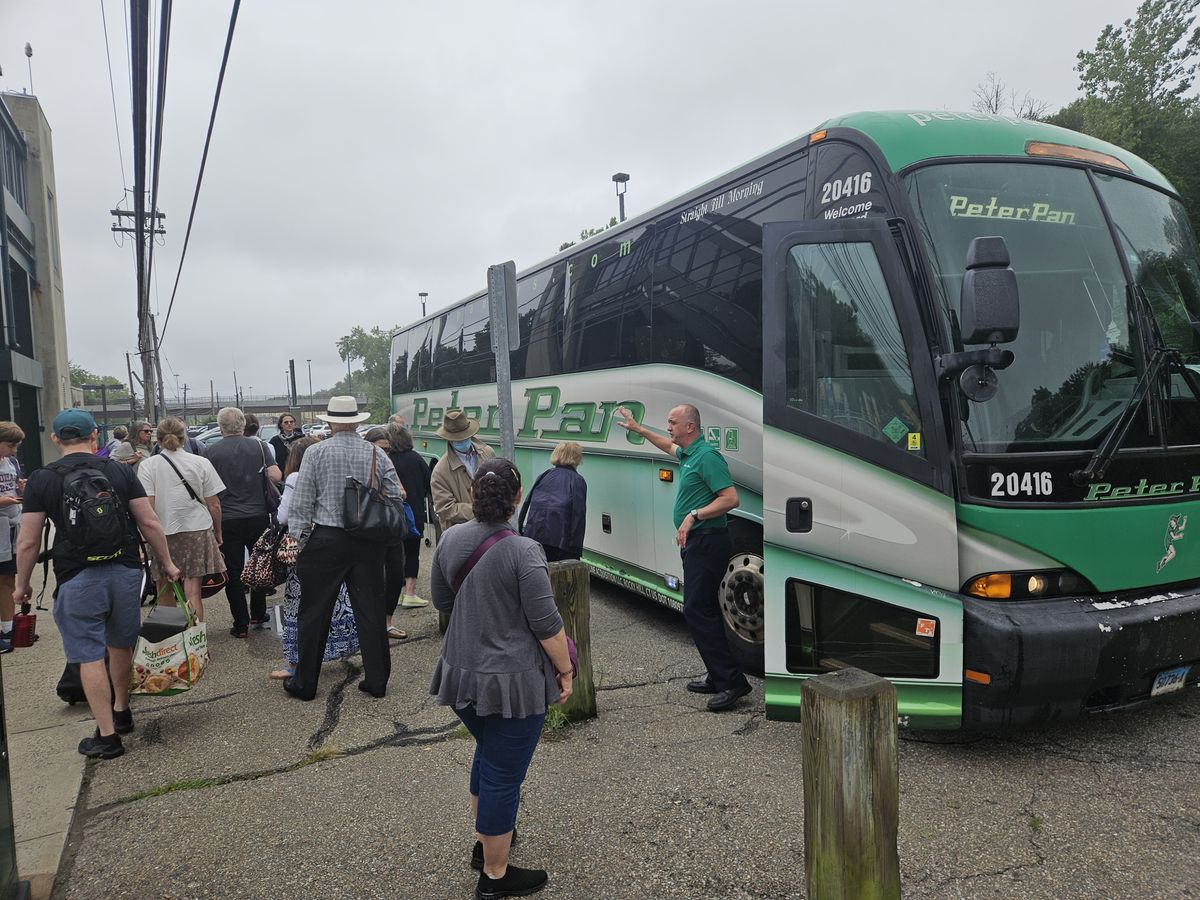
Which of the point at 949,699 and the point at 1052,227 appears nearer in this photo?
the point at 949,699

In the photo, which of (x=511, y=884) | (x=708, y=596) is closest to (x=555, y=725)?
(x=708, y=596)

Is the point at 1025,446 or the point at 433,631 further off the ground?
the point at 1025,446

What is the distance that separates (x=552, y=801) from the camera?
3783 millimetres

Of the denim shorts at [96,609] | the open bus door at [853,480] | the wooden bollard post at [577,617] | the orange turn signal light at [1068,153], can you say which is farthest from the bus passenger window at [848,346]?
the denim shorts at [96,609]

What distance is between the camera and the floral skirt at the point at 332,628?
5555mm

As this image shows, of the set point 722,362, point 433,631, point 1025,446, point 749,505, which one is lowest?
point 433,631

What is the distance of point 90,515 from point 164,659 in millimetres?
962

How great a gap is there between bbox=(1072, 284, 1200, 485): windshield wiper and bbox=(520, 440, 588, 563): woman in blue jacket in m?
3.30

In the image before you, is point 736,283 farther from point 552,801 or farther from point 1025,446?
point 552,801

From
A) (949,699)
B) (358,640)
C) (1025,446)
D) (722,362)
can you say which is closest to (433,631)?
(358,640)

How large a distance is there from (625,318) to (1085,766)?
4.51m

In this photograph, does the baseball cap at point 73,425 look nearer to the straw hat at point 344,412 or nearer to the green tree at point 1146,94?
the straw hat at point 344,412

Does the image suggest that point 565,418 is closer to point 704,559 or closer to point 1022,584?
point 704,559

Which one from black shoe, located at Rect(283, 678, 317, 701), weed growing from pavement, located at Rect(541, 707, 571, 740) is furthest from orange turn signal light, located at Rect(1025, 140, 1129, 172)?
black shoe, located at Rect(283, 678, 317, 701)
